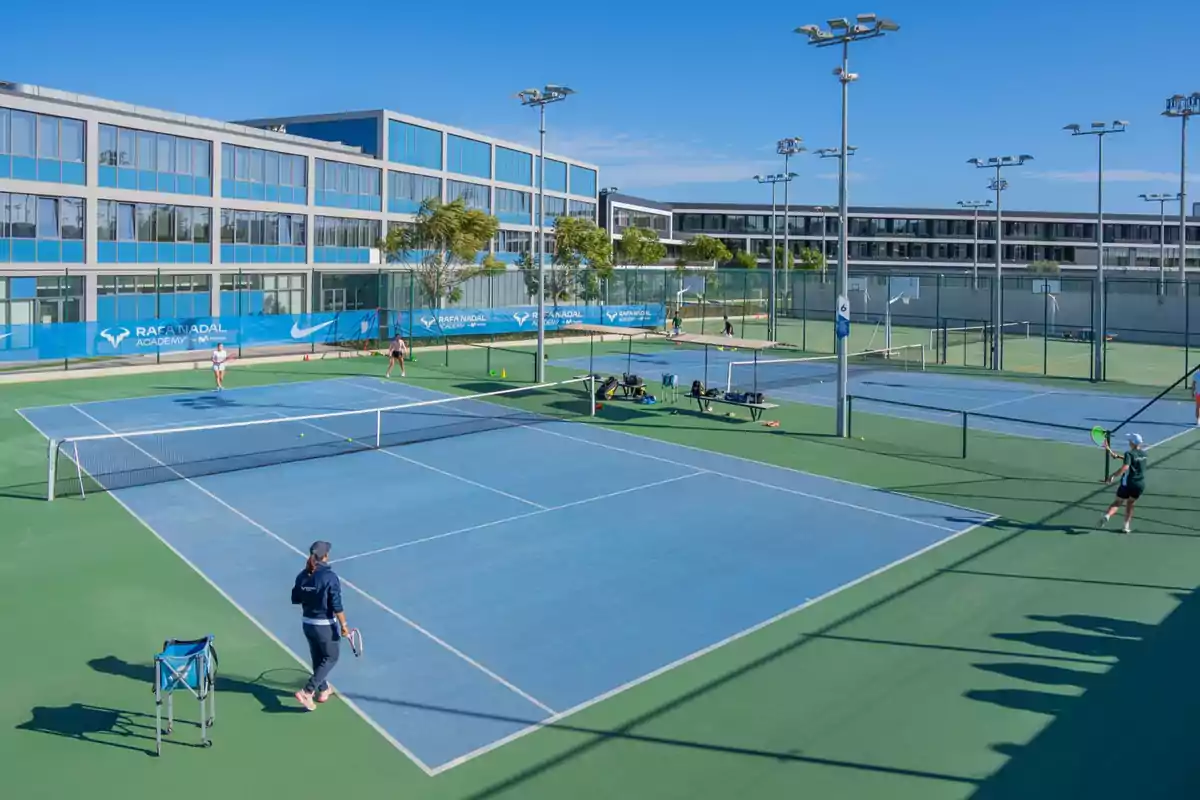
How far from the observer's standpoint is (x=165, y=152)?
4556cm

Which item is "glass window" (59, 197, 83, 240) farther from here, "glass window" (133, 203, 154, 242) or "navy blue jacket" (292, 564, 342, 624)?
"navy blue jacket" (292, 564, 342, 624)

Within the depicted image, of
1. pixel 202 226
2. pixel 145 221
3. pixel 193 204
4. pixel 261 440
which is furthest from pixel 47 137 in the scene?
pixel 261 440

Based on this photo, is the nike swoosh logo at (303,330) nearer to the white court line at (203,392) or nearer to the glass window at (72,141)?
the white court line at (203,392)

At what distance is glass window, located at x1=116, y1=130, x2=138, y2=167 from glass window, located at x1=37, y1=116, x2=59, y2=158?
9.08 feet

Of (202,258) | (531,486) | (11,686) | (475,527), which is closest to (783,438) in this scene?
(531,486)

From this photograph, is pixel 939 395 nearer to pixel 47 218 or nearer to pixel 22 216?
pixel 47 218

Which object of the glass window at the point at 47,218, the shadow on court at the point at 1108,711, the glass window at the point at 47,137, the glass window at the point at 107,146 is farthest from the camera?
the glass window at the point at 107,146

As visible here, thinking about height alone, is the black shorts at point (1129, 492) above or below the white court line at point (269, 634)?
above

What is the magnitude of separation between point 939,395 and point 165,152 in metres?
33.4

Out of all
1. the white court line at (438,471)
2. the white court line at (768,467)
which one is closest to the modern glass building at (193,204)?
the white court line at (438,471)

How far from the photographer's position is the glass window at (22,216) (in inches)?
1556

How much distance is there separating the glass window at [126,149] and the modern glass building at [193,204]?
42mm

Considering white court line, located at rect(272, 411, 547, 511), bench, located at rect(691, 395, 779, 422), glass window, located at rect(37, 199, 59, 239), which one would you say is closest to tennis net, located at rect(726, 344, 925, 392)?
bench, located at rect(691, 395, 779, 422)

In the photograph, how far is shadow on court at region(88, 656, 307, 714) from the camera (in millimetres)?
10250
